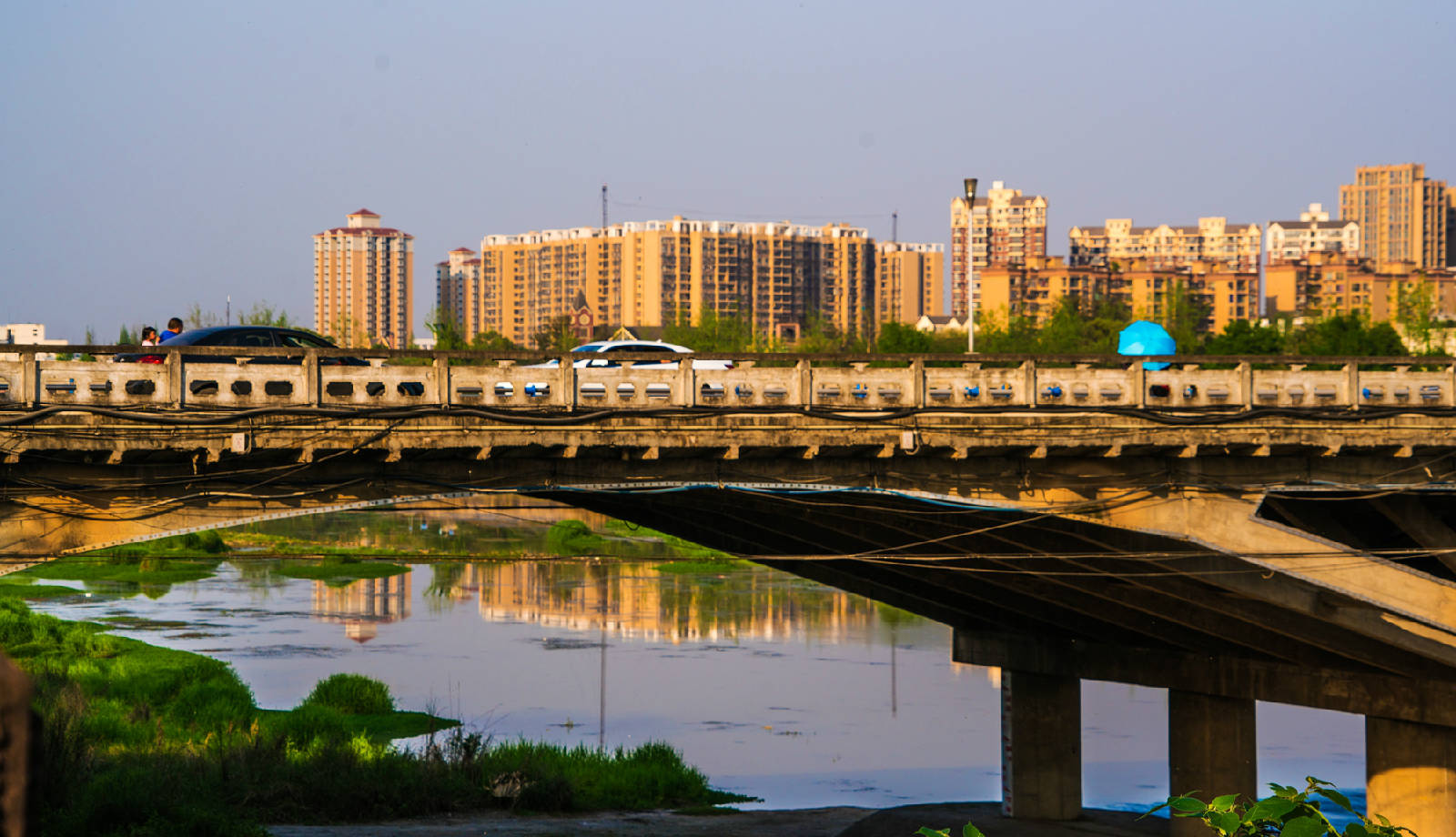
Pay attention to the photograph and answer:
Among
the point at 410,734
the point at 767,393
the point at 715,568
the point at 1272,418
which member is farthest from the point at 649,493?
the point at 715,568

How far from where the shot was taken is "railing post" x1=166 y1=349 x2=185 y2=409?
16797mm

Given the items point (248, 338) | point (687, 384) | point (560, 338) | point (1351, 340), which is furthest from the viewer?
point (560, 338)

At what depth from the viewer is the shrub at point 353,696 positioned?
37.4m

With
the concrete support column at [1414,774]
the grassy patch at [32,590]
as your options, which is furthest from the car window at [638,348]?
the grassy patch at [32,590]

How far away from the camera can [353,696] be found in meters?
37.7

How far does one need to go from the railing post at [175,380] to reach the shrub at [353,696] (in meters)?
22.0

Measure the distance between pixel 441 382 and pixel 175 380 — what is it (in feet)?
11.2

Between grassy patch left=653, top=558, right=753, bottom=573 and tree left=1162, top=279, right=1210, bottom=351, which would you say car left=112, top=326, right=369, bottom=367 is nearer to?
grassy patch left=653, top=558, right=753, bottom=573

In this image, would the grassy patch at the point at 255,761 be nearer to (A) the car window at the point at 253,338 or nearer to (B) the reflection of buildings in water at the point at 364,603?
(A) the car window at the point at 253,338

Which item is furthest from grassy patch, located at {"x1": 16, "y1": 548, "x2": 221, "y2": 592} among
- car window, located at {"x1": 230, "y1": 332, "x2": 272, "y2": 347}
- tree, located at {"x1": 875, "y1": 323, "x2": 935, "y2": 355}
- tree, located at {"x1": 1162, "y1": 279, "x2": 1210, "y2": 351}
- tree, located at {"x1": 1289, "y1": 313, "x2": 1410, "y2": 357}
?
tree, located at {"x1": 1162, "y1": 279, "x2": 1210, "y2": 351}

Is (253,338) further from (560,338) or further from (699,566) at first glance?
(560,338)

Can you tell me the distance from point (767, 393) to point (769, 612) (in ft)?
138

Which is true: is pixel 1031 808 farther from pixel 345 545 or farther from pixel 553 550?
pixel 345 545

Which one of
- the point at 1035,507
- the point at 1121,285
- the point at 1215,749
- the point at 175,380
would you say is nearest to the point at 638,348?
the point at 1035,507
